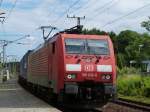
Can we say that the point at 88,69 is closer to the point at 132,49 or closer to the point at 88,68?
the point at 88,68

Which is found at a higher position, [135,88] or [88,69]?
[88,69]

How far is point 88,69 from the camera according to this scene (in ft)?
62.7

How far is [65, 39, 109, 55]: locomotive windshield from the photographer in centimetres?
1960

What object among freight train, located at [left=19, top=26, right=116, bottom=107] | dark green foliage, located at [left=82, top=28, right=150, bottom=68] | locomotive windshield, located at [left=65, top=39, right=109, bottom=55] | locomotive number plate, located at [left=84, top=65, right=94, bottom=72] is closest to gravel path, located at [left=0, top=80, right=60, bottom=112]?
freight train, located at [left=19, top=26, right=116, bottom=107]

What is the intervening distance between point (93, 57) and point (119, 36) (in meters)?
114

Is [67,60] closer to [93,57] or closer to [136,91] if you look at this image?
[93,57]

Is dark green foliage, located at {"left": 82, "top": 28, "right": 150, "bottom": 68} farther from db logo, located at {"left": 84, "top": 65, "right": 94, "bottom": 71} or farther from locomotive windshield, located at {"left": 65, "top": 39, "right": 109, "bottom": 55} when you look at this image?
db logo, located at {"left": 84, "top": 65, "right": 94, "bottom": 71}

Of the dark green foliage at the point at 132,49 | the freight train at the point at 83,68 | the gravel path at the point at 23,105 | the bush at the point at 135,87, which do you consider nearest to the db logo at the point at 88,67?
the freight train at the point at 83,68

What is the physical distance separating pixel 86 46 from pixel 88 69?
113 centimetres

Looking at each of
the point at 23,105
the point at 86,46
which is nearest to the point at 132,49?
the point at 23,105

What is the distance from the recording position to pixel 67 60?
62.7 ft

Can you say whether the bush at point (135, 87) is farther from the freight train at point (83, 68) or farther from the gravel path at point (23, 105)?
the freight train at point (83, 68)

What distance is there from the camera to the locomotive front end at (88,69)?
1891 centimetres

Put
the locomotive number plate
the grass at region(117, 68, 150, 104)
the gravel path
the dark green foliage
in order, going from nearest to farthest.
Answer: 1. the gravel path
2. the locomotive number plate
3. the grass at region(117, 68, 150, 104)
4. the dark green foliage
